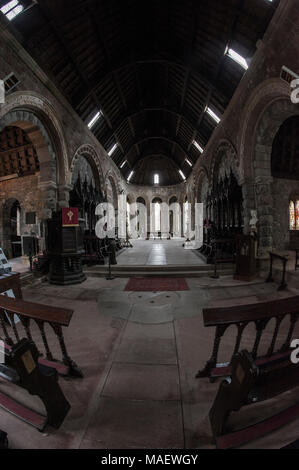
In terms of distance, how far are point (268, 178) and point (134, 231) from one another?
1459 cm

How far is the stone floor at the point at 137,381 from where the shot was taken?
1.28m

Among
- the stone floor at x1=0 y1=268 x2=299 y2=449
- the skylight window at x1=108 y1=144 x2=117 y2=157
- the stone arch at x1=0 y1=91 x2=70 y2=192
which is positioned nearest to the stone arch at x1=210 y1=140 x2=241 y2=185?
the stone floor at x1=0 y1=268 x2=299 y2=449

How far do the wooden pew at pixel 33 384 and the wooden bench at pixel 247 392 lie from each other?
1.17 meters

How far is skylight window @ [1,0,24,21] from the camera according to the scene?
4441mm

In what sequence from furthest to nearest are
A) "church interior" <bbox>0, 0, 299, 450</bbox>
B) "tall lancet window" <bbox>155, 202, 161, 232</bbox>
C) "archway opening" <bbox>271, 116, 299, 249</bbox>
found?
"tall lancet window" <bbox>155, 202, 161, 232</bbox> < "archway opening" <bbox>271, 116, 299, 249</bbox> < "church interior" <bbox>0, 0, 299, 450</bbox>

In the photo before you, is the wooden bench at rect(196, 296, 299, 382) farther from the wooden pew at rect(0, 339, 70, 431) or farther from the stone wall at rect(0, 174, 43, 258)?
the stone wall at rect(0, 174, 43, 258)

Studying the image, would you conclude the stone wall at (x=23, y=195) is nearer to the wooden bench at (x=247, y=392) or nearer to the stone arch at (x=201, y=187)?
the wooden bench at (x=247, y=392)

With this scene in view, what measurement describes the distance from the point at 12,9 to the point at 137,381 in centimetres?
845

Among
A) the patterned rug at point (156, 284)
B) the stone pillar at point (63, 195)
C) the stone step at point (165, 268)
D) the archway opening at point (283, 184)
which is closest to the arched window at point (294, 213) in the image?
→ the archway opening at point (283, 184)

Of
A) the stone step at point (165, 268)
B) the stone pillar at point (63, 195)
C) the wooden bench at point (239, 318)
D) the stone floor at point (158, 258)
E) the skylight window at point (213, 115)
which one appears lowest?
the stone step at point (165, 268)

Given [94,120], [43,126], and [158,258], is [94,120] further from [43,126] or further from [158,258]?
[158,258]

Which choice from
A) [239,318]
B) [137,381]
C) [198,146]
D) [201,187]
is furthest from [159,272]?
[201,187]

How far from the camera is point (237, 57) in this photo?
6.03 m

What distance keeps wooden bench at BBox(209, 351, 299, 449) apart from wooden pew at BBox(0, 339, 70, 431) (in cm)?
117
